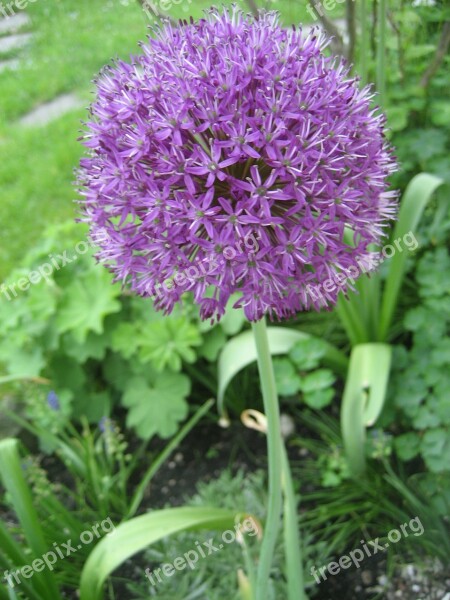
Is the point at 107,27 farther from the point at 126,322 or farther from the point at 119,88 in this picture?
the point at 119,88

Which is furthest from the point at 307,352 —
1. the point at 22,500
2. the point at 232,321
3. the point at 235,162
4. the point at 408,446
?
the point at 235,162

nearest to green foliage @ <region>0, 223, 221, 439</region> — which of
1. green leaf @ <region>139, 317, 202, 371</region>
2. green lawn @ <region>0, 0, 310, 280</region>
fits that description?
green leaf @ <region>139, 317, 202, 371</region>

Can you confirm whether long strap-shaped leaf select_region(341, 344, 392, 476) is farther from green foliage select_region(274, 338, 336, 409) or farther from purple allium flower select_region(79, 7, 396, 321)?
purple allium flower select_region(79, 7, 396, 321)

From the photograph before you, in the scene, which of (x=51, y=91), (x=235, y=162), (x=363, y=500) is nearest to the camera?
(x=235, y=162)

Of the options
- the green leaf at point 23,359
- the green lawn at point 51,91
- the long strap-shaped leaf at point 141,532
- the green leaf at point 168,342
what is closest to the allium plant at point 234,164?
the long strap-shaped leaf at point 141,532

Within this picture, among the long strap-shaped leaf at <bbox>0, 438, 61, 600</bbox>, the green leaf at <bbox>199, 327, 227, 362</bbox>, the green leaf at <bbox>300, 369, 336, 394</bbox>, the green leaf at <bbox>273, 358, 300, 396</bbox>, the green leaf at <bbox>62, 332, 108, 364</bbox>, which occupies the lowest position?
the long strap-shaped leaf at <bbox>0, 438, 61, 600</bbox>

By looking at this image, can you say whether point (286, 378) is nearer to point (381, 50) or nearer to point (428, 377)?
point (428, 377)
